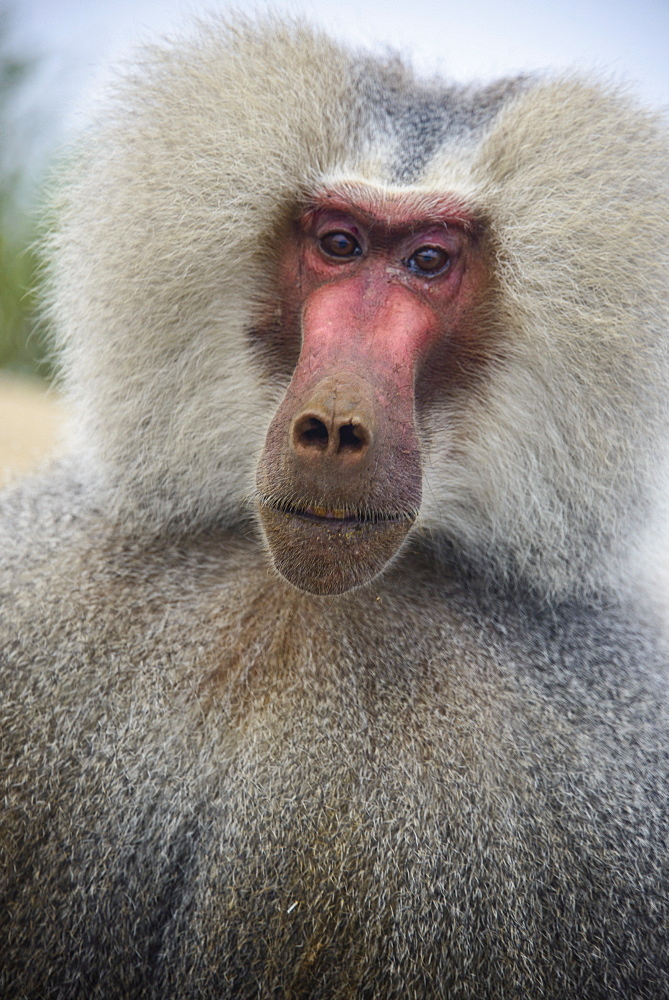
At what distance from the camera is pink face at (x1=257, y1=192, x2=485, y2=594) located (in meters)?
1.63

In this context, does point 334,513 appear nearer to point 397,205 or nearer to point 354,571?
point 354,571

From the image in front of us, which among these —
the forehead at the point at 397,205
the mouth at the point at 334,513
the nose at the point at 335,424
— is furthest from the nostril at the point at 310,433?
the forehead at the point at 397,205

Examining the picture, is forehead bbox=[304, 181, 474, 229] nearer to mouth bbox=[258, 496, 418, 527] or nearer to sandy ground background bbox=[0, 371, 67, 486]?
mouth bbox=[258, 496, 418, 527]

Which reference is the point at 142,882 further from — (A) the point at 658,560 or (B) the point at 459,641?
(A) the point at 658,560

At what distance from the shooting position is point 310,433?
64.2 inches

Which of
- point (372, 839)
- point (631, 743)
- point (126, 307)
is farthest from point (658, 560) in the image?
point (126, 307)

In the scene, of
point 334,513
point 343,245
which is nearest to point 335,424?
point 334,513

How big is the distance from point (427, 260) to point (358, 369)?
1.08 feet

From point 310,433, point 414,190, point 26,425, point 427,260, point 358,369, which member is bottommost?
point 26,425

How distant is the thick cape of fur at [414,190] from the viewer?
71.2 inches

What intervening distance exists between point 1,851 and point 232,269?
1235mm

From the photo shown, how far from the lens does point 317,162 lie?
1.88m

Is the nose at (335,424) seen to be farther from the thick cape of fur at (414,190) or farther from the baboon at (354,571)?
the thick cape of fur at (414,190)

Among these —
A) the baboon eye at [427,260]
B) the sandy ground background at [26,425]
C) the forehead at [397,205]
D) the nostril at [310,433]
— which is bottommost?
the sandy ground background at [26,425]
